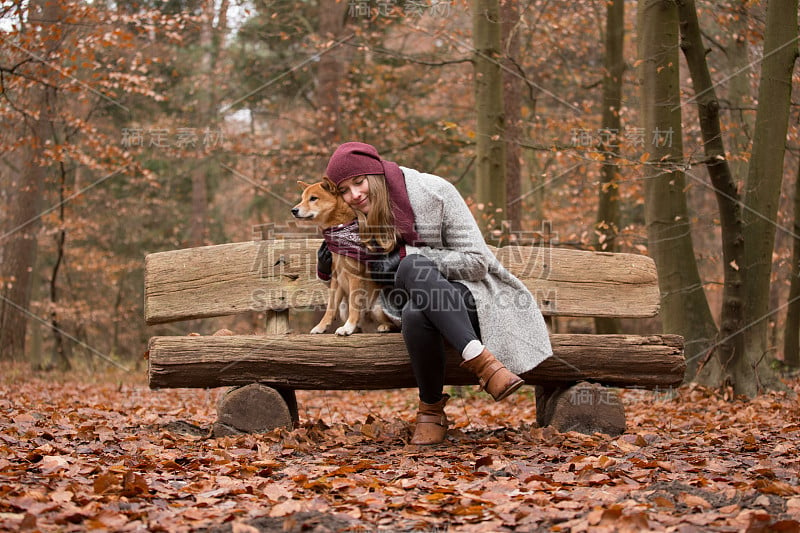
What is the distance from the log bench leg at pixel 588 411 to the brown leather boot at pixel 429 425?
33.1 inches

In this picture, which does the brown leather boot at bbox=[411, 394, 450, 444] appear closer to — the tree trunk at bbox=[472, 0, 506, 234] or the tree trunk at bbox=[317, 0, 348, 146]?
the tree trunk at bbox=[472, 0, 506, 234]

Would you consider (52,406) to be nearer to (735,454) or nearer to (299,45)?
(735,454)

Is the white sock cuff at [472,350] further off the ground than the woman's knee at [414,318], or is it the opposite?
the woman's knee at [414,318]

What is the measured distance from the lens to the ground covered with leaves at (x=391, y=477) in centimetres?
270

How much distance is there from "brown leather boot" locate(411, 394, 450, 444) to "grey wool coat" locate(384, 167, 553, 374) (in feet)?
1.61

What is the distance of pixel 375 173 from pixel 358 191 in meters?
0.15

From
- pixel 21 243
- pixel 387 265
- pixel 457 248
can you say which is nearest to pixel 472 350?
pixel 457 248

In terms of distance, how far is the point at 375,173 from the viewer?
4.36 m

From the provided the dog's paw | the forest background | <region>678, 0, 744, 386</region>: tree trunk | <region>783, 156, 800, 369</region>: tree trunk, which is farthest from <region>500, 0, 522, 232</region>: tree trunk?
the dog's paw

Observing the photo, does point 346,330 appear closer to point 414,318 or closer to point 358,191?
point 414,318

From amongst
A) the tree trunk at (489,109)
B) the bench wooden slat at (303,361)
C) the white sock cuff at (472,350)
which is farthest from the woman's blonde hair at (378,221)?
the tree trunk at (489,109)

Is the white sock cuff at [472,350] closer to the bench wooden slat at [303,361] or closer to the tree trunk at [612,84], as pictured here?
the bench wooden slat at [303,361]

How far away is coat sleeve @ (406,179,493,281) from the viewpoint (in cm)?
431

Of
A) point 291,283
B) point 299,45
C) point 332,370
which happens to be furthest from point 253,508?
point 299,45
